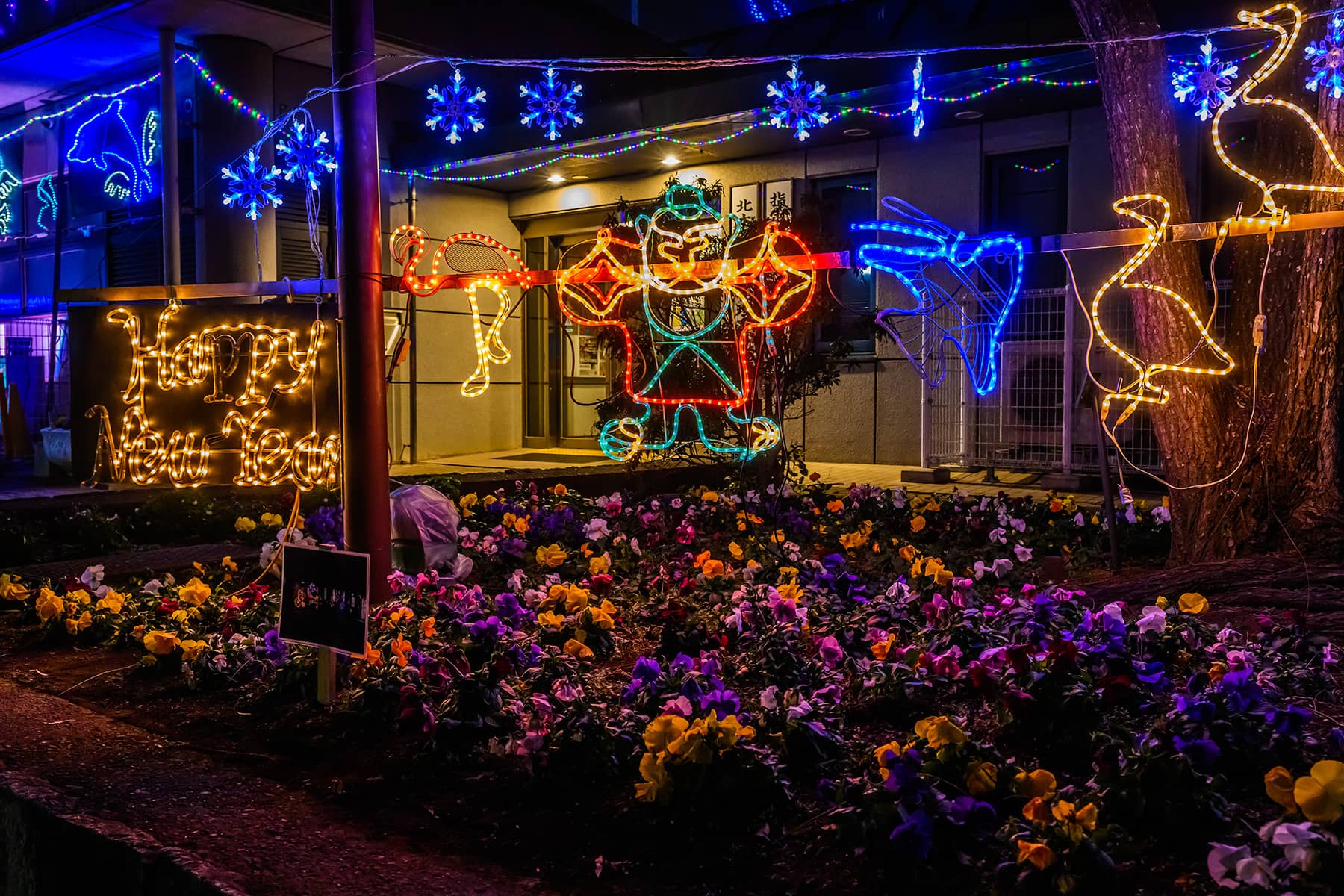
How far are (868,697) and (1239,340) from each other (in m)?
3.29

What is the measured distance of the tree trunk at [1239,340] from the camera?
525cm

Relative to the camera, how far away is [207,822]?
3168mm

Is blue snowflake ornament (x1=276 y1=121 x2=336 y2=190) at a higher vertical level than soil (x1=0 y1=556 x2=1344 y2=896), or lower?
higher

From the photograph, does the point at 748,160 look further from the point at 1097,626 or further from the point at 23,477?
the point at 1097,626

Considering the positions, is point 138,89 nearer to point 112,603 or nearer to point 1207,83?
point 112,603

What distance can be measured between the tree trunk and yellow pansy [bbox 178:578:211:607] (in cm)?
485

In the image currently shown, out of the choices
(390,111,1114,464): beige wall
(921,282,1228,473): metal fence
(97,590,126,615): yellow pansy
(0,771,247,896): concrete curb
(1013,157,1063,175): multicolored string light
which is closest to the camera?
(0,771,247,896): concrete curb

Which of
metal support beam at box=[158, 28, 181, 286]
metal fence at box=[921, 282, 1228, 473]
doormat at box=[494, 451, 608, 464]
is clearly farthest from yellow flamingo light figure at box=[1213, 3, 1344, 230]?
metal support beam at box=[158, 28, 181, 286]

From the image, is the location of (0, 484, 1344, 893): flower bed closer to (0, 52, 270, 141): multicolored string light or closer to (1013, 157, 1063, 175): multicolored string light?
(1013, 157, 1063, 175): multicolored string light

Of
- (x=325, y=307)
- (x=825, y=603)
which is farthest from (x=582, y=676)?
(x=325, y=307)

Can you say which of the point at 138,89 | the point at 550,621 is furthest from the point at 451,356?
the point at 550,621

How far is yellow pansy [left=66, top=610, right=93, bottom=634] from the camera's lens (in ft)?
17.1

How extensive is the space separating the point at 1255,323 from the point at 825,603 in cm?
238

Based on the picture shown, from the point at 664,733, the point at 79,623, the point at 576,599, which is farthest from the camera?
the point at 79,623
